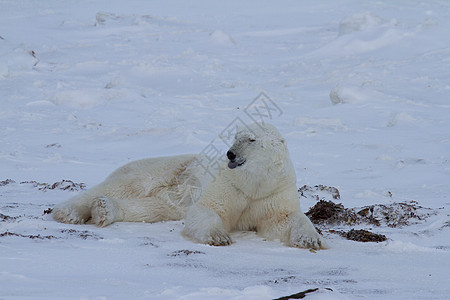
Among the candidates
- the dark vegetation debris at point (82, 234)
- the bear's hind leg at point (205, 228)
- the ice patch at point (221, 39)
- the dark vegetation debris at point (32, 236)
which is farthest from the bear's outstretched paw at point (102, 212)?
the ice patch at point (221, 39)

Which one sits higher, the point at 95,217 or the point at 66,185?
the point at 66,185

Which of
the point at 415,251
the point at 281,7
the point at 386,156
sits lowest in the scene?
the point at 415,251

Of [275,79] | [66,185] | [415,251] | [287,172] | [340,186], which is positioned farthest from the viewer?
[275,79]

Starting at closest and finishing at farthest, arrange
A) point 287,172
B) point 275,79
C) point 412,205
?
point 287,172 < point 412,205 < point 275,79

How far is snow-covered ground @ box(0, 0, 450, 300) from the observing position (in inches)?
118

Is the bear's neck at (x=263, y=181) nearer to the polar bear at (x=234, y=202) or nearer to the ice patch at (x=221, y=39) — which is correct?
the polar bear at (x=234, y=202)

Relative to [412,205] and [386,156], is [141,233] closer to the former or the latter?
[412,205]

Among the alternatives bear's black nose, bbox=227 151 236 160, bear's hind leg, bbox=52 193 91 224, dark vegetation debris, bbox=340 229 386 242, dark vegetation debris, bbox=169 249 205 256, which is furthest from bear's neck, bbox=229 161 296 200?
bear's hind leg, bbox=52 193 91 224

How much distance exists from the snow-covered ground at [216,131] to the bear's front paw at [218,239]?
0.33 feet

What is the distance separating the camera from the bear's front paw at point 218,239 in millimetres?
4094

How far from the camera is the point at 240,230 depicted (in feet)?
15.5

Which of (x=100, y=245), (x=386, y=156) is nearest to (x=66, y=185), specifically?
(x=100, y=245)

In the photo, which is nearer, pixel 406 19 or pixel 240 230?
pixel 240 230

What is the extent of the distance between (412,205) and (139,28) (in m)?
23.1
